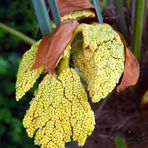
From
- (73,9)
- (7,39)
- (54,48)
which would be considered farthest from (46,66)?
(7,39)

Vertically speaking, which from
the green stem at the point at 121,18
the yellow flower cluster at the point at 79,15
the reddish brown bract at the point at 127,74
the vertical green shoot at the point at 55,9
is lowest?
the green stem at the point at 121,18

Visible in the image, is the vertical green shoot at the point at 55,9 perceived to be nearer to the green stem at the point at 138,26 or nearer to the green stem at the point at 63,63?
the green stem at the point at 63,63

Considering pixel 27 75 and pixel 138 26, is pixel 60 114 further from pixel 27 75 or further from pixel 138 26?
pixel 138 26

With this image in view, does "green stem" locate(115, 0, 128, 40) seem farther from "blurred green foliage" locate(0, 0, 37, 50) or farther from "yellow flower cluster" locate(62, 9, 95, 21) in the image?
"blurred green foliage" locate(0, 0, 37, 50)

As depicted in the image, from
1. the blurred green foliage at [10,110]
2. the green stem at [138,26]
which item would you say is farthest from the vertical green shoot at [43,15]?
the blurred green foliage at [10,110]

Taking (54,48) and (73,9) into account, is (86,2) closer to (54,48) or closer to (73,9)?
(73,9)
